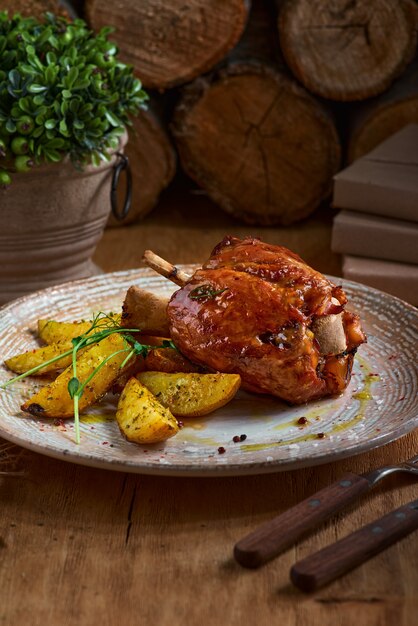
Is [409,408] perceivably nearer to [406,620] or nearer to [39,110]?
[406,620]

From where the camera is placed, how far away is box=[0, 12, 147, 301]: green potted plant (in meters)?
2.35

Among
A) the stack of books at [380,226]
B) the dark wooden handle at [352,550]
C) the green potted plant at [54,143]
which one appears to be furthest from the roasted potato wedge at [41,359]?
the stack of books at [380,226]

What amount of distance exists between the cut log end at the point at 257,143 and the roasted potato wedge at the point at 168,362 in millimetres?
1589

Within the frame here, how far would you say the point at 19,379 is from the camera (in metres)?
1.90

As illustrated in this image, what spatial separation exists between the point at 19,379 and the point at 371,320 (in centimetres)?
80

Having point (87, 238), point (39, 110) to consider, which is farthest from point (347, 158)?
point (39, 110)

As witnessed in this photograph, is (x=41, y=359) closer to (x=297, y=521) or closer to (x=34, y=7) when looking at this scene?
(x=297, y=521)

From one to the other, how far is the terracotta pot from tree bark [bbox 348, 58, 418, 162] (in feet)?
3.36

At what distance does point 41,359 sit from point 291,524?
712 mm

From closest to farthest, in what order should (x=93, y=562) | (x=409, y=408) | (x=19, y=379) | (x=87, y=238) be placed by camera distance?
(x=93, y=562) → (x=409, y=408) → (x=19, y=379) → (x=87, y=238)

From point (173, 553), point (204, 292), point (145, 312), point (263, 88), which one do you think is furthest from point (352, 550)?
point (263, 88)

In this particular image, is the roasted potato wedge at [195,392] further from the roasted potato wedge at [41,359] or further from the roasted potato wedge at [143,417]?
the roasted potato wedge at [41,359]

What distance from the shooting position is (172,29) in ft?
10.1

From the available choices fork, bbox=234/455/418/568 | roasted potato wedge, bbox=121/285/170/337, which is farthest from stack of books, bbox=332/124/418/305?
fork, bbox=234/455/418/568
